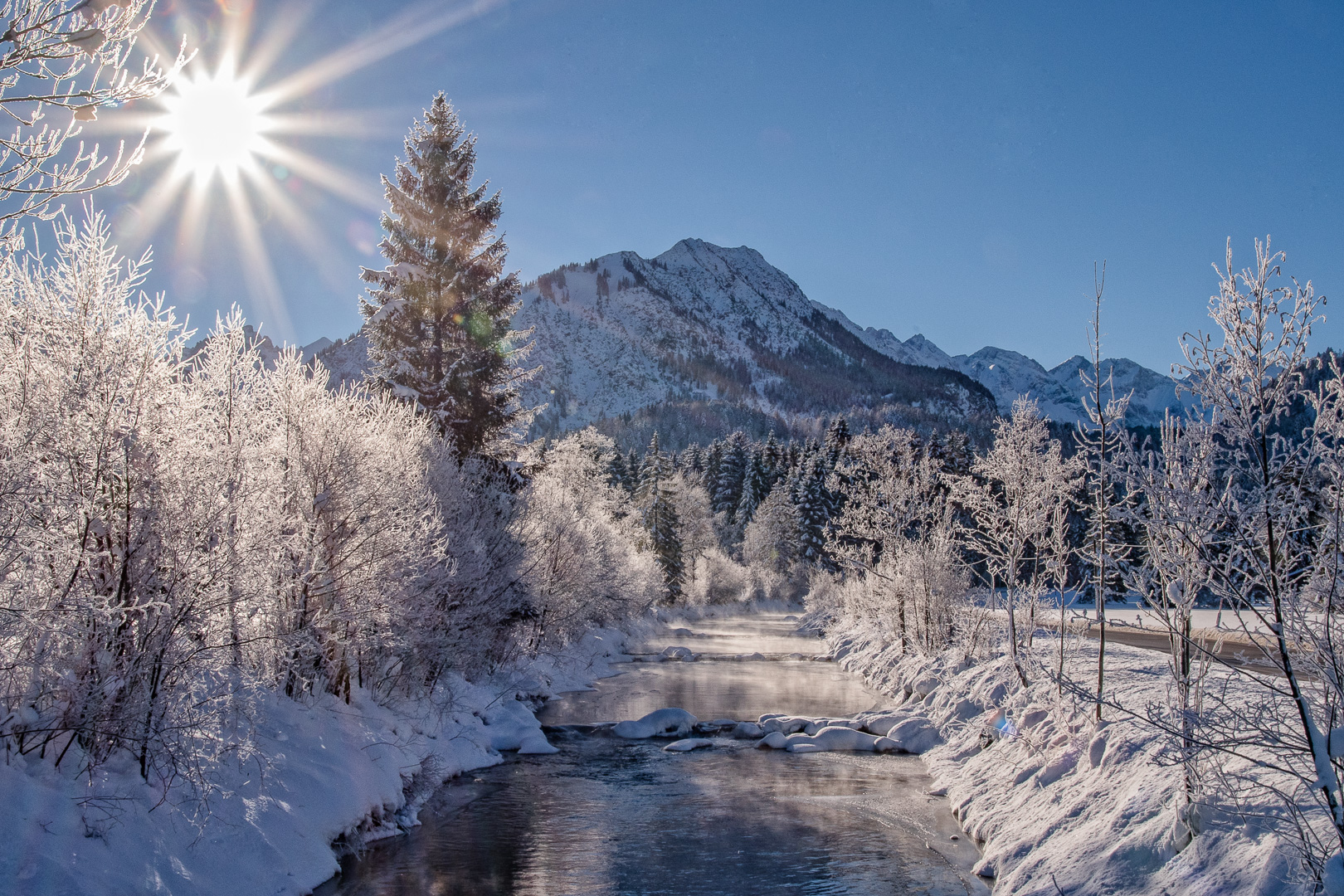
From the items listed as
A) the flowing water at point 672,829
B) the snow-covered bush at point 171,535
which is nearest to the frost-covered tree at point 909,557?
the flowing water at point 672,829

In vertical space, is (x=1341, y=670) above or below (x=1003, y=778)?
above

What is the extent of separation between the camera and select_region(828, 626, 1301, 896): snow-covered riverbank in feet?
24.4

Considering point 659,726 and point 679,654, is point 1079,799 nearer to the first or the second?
point 659,726

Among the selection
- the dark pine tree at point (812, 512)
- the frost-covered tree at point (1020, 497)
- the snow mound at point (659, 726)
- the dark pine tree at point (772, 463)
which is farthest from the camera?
the dark pine tree at point (772, 463)

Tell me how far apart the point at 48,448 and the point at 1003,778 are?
1431 cm

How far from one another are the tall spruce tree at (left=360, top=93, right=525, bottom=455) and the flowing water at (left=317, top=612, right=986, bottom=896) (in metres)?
9.58

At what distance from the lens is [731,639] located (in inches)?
1726

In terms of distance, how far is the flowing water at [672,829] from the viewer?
10.8 meters

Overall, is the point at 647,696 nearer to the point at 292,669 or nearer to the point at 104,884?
the point at 292,669

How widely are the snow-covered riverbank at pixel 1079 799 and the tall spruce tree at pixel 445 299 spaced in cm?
1520

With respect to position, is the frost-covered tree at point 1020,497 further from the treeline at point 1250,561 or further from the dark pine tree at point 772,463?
the dark pine tree at point 772,463

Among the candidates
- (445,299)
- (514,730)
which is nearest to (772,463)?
(445,299)

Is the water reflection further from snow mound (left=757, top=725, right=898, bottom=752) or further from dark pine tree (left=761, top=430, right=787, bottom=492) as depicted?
dark pine tree (left=761, top=430, right=787, bottom=492)

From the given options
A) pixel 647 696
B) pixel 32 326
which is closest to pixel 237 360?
pixel 32 326
